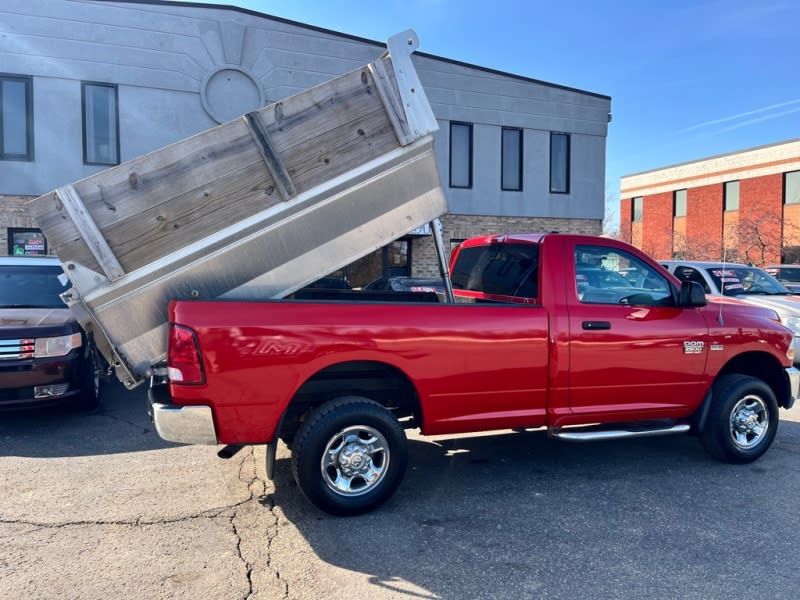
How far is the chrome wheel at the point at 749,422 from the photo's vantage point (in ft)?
17.1

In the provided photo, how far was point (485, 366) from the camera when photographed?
14.0 feet

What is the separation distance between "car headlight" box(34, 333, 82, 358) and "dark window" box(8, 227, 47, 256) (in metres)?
8.91

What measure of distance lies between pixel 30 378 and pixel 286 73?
11.0 m

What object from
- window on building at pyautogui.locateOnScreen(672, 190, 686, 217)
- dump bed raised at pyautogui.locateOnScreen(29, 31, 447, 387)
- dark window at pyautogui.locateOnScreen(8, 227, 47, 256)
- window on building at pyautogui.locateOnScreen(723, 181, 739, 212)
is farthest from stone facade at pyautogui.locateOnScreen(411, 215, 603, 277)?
window on building at pyautogui.locateOnScreen(672, 190, 686, 217)

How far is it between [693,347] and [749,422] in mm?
977

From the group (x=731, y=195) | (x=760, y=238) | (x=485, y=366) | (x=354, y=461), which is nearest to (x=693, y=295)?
(x=485, y=366)

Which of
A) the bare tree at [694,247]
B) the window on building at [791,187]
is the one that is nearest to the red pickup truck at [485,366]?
the bare tree at [694,247]

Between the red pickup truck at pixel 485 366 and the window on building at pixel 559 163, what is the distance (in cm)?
1334

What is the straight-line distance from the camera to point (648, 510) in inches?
168

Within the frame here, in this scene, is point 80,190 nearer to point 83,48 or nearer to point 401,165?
point 401,165

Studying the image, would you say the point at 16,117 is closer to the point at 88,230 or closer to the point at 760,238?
the point at 88,230

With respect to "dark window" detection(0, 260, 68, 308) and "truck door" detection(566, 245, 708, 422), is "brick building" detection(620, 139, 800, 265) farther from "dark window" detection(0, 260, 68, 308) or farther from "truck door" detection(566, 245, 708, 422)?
"dark window" detection(0, 260, 68, 308)

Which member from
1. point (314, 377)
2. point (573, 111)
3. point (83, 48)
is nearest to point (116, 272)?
point (314, 377)

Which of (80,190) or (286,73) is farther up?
(286,73)
